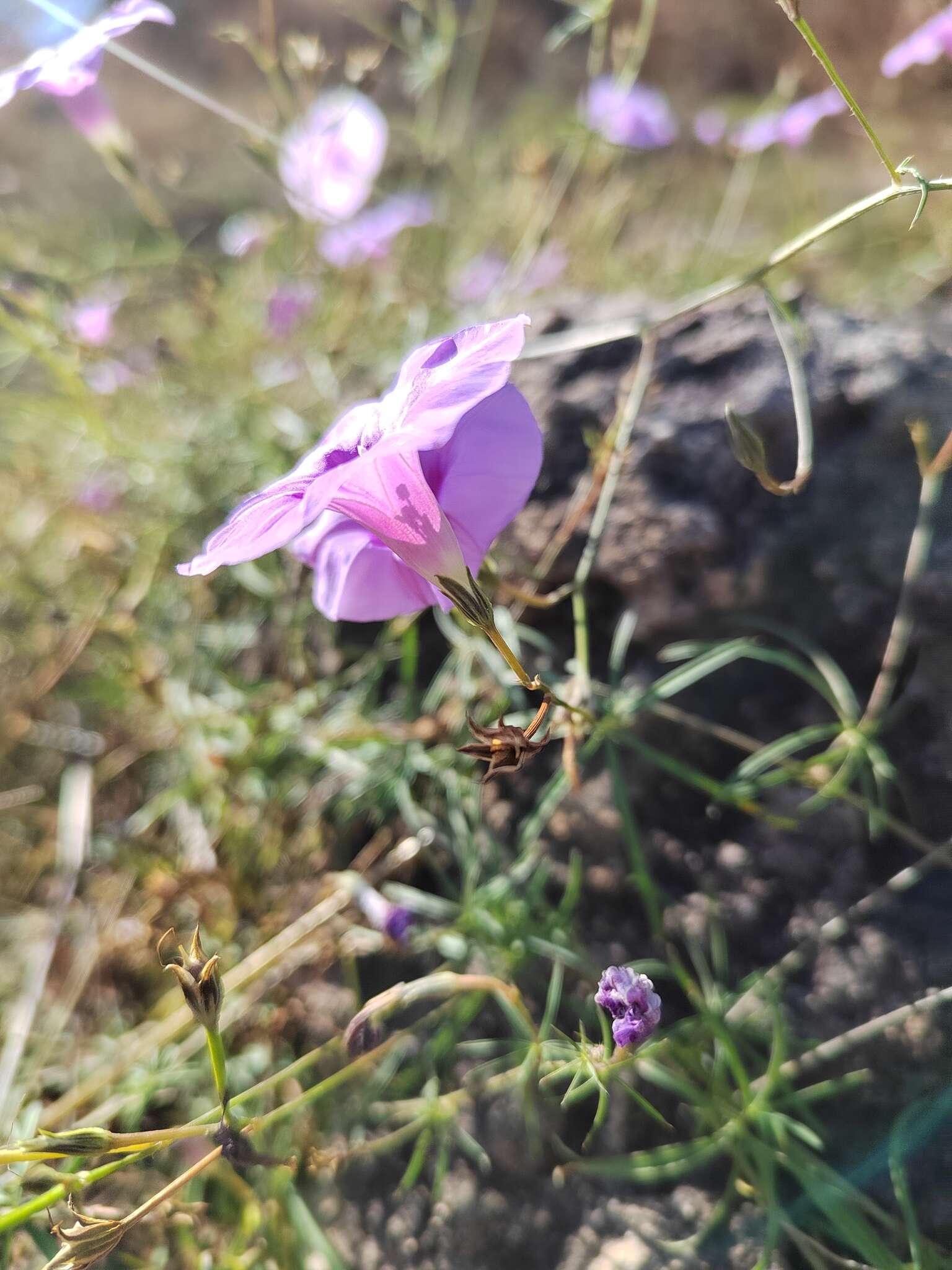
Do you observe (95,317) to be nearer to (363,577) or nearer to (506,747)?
(363,577)

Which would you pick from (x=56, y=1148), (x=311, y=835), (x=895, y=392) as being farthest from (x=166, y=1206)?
(x=895, y=392)

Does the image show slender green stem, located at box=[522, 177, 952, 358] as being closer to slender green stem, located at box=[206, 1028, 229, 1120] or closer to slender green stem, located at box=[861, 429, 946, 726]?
slender green stem, located at box=[861, 429, 946, 726]

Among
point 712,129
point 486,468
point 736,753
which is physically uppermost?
point 486,468

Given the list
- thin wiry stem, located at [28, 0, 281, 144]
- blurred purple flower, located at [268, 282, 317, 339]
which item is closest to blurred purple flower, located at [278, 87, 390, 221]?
blurred purple flower, located at [268, 282, 317, 339]

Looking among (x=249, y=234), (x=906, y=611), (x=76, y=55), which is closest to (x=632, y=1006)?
(x=906, y=611)

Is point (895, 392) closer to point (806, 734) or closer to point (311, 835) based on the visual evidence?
point (806, 734)

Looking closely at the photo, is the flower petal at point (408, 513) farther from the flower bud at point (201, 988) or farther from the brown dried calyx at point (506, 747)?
the flower bud at point (201, 988)
